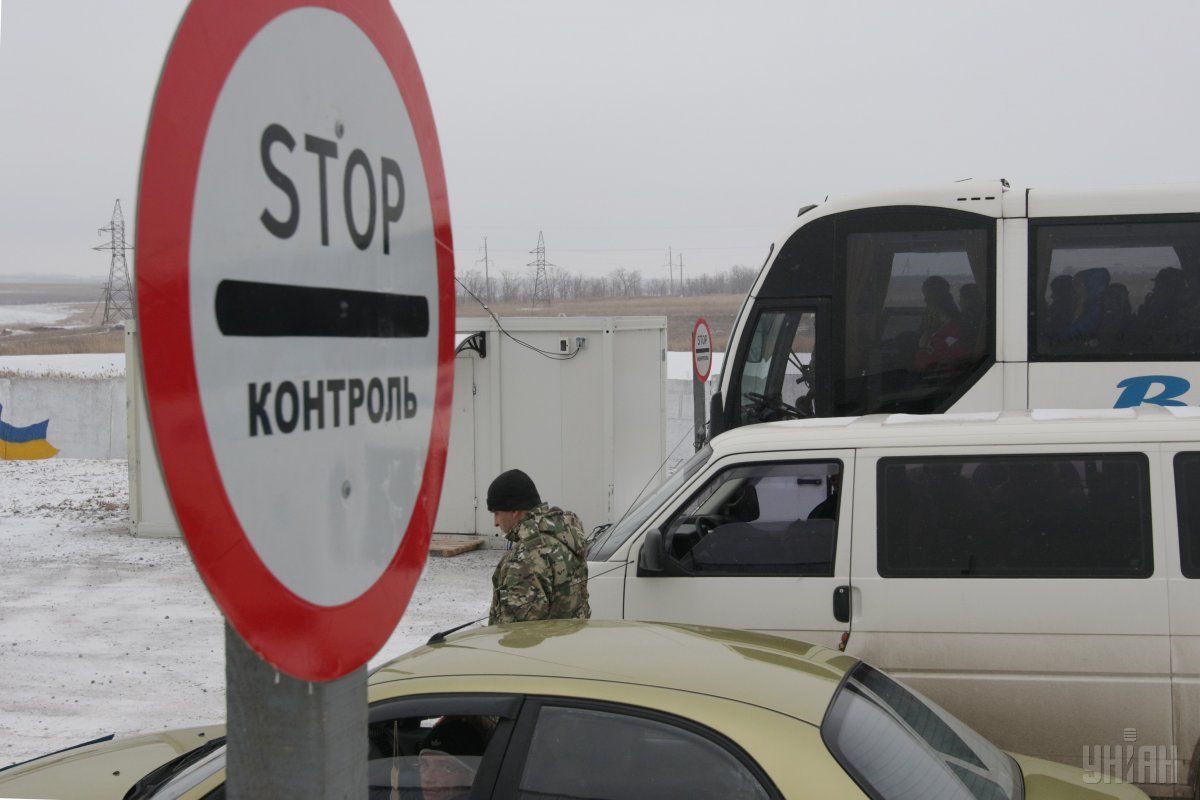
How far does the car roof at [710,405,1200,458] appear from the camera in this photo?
5.35 meters

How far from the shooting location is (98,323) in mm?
66500

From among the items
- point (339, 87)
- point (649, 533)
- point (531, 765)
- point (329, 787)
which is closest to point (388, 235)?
point (339, 87)

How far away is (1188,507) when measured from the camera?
5.22 metres

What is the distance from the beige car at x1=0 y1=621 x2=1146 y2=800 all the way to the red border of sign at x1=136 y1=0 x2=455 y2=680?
1.97 m

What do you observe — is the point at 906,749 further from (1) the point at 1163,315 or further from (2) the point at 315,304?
(1) the point at 1163,315

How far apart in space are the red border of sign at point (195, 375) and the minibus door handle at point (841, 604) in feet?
14.7

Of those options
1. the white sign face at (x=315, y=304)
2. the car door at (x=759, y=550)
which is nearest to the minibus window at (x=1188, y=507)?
the car door at (x=759, y=550)

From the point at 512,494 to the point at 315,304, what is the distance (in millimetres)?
4288

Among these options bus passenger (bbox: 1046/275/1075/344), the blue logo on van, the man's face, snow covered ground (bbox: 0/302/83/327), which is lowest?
the man's face

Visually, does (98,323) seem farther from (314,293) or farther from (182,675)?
(314,293)

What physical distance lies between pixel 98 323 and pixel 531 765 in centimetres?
7027

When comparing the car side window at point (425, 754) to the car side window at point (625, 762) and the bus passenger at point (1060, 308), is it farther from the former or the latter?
the bus passenger at point (1060, 308)

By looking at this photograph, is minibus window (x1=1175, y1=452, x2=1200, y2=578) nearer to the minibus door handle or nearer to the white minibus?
the white minibus

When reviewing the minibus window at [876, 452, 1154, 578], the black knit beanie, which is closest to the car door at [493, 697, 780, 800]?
the black knit beanie
